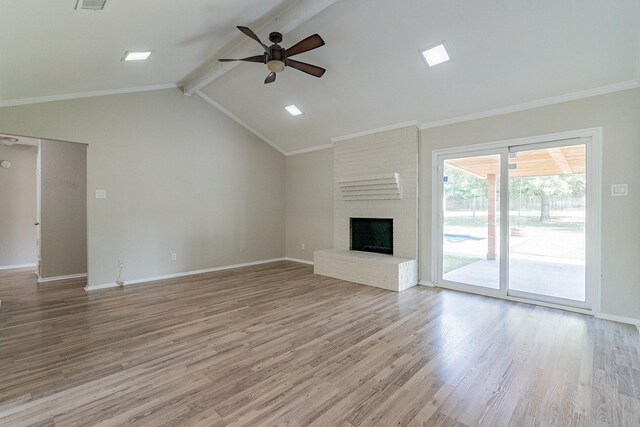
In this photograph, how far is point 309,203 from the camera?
686 centimetres

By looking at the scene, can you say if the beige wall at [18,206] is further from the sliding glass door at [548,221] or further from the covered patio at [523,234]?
the sliding glass door at [548,221]

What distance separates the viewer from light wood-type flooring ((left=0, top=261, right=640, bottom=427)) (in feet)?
5.93

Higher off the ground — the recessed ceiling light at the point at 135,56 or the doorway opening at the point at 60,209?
the recessed ceiling light at the point at 135,56

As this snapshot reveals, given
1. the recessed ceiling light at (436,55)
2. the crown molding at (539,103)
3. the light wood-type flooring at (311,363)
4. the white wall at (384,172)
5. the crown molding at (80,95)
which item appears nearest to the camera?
the light wood-type flooring at (311,363)

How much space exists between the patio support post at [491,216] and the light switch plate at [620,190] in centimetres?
122

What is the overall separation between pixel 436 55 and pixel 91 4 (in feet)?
11.2

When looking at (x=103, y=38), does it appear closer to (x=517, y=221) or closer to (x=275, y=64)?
(x=275, y=64)

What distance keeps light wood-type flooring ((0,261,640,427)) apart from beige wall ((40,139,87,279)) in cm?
136

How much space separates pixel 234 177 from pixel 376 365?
5.03 m

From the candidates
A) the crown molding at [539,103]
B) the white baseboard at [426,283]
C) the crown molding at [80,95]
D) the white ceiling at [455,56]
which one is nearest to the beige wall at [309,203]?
the white ceiling at [455,56]

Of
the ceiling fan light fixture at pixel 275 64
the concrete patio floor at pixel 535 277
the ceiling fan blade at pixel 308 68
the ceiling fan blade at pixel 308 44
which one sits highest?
the ceiling fan blade at pixel 308 44

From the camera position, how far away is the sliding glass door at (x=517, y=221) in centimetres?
366

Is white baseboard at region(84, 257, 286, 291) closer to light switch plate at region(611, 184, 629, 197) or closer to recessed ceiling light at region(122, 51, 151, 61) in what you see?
recessed ceiling light at region(122, 51, 151, 61)

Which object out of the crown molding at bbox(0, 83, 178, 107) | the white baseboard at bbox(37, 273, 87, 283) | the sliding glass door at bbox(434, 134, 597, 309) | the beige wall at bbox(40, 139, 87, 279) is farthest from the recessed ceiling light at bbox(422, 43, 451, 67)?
the white baseboard at bbox(37, 273, 87, 283)
